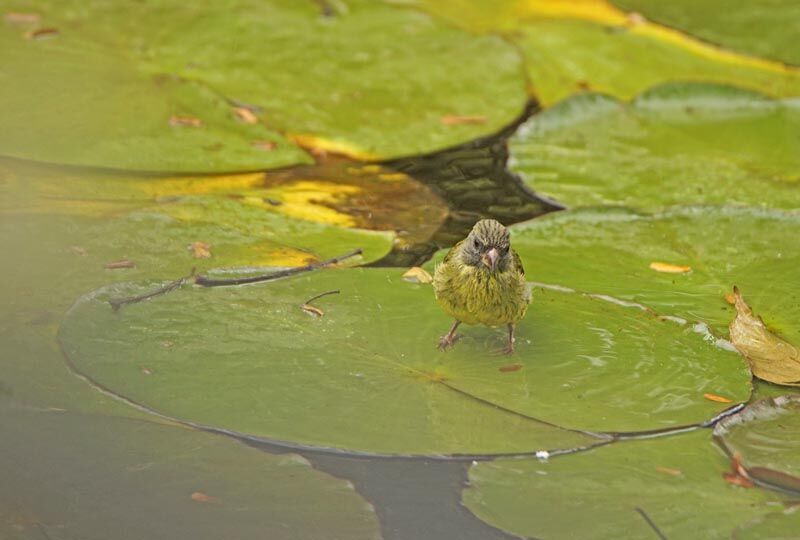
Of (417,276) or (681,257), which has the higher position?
(681,257)

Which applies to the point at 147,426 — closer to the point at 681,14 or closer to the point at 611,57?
the point at 611,57

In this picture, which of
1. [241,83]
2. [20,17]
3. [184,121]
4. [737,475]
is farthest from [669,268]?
[20,17]

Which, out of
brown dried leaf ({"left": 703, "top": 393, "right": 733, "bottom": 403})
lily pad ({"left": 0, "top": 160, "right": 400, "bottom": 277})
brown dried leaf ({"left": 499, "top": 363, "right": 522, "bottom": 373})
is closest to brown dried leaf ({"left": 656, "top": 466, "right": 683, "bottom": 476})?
brown dried leaf ({"left": 703, "top": 393, "right": 733, "bottom": 403})

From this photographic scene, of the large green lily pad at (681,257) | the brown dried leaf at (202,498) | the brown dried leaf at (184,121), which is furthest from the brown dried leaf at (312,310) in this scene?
the brown dried leaf at (184,121)

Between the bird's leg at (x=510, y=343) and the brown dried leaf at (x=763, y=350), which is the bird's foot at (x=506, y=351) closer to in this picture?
the bird's leg at (x=510, y=343)

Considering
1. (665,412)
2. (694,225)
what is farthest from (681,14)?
(665,412)

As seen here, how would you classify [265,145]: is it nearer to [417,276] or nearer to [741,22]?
[417,276]

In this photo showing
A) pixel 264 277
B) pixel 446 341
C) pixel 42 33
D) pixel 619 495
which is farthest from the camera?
pixel 42 33
